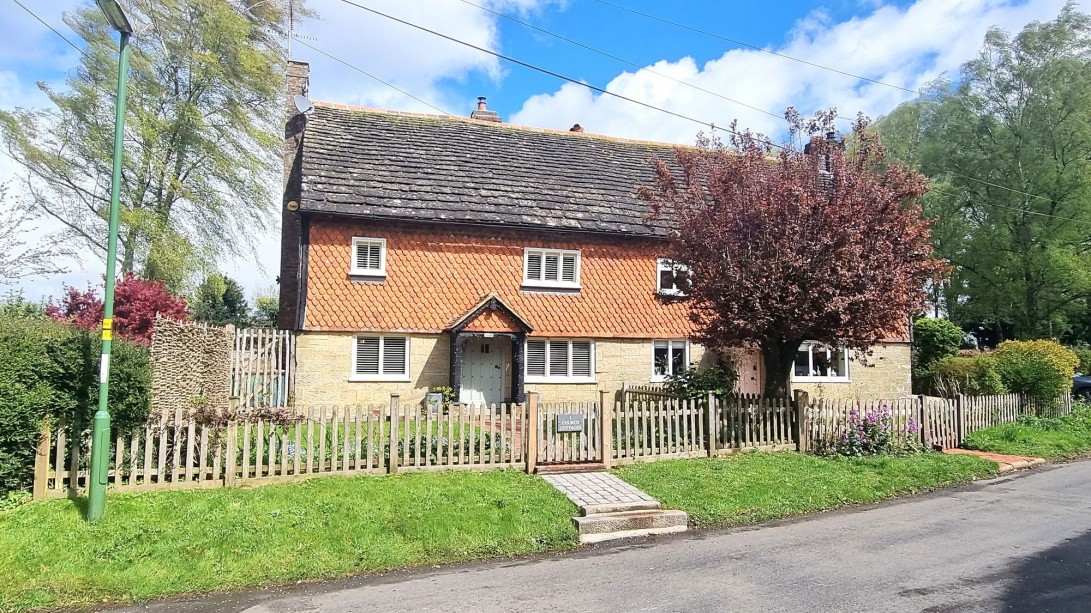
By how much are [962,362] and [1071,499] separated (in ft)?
38.1

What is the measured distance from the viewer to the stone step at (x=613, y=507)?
860 cm

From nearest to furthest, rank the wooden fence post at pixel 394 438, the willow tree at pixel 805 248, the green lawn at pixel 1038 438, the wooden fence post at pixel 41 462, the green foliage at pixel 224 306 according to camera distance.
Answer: the wooden fence post at pixel 41 462 → the wooden fence post at pixel 394 438 → the willow tree at pixel 805 248 → the green lawn at pixel 1038 438 → the green foliage at pixel 224 306

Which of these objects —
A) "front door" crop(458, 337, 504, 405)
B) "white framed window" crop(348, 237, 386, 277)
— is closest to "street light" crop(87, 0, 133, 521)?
"white framed window" crop(348, 237, 386, 277)

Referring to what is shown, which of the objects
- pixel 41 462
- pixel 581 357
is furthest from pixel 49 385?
pixel 581 357

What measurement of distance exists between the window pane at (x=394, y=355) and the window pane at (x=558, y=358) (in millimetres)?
4092

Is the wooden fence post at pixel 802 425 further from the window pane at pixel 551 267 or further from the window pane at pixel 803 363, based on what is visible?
the window pane at pixel 803 363

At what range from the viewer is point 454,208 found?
18156mm

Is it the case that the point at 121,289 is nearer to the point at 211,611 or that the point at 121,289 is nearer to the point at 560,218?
the point at 560,218

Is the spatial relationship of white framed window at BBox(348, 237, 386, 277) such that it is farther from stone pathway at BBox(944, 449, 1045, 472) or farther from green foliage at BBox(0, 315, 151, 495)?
stone pathway at BBox(944, 449, 1045, 472)

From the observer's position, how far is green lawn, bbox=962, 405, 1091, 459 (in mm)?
14250

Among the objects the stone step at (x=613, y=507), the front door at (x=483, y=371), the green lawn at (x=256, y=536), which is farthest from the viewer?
the front door at (x=483, y=371)

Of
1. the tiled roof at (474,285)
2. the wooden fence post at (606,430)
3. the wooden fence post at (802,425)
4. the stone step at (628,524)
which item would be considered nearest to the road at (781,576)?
the stone step at (628,524)

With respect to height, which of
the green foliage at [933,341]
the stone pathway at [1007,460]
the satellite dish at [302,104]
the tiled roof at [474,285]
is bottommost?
the stone pathway at [1007,460]

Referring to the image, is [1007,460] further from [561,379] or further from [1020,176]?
[1020,176]
